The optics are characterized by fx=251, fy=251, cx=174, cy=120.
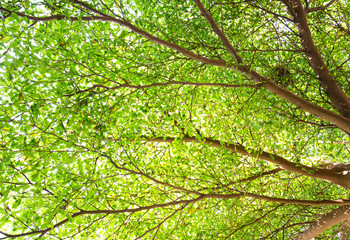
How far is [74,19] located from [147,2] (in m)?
1.51

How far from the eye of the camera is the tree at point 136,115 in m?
2.76

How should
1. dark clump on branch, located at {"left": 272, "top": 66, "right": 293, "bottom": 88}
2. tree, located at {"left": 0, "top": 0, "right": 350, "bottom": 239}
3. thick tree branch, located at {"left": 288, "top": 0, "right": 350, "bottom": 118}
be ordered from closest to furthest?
tree, located at {"left": 0, "top": 0, "right": 350, "bottom": 239}
thick tree branch, located at {"left": 288, "top": 0, "right": 350, "bottom": 118}
dark clump on branch, located at {"left": 272, "top": 66, "right": 293, "bottom": 88}

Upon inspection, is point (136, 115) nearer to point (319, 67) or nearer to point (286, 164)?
point (286, 164)

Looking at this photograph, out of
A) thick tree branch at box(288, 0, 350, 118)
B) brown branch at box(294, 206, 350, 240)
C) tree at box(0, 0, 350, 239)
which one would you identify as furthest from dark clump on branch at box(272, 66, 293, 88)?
brown branch at box(294, 206, 350, 240)

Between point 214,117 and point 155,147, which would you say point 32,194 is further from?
point 214,117

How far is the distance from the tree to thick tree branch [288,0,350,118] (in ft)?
0.05

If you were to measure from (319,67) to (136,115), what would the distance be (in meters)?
3.00

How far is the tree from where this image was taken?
9.05ft

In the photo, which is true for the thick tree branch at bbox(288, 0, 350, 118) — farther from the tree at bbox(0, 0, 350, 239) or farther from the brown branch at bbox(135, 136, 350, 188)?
the brown branch at bbox(135, 136, 350, 188)

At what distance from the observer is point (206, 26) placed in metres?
4.59

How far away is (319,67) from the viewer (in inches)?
158

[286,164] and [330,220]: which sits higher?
[286,164]

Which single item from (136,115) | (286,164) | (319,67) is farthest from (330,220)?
(136,115)

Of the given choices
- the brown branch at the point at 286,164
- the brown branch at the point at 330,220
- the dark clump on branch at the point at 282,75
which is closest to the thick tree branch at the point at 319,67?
the dark clump on branch at the point at 282,75
